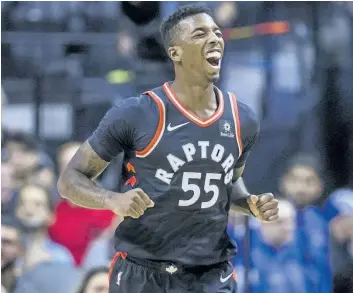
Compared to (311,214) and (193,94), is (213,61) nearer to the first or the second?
(193,94)

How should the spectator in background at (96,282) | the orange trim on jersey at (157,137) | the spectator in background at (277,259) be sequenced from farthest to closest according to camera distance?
the spectator in background at (277,259)
the spectator in background at (96,282)
the orange trim on jersey at (157,137)

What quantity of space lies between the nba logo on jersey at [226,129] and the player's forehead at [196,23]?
0.30 meters

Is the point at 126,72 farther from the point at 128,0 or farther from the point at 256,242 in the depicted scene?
the point at 256,242

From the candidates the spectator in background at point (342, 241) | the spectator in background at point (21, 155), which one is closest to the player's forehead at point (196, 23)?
the spectator in background at point (21, 155)

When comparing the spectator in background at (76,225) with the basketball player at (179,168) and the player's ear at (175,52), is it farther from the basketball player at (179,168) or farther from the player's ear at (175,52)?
the player's ear at (175,52)

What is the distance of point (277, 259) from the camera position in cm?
391

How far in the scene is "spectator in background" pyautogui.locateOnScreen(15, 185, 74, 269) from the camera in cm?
391

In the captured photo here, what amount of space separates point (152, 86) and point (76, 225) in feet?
2.83

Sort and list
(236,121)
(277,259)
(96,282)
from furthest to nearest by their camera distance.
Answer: (277,259)
(96,282)
(236,121)

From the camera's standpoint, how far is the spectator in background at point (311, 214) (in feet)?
12.9

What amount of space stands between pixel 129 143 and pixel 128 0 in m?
2.00

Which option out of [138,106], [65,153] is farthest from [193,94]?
[65,153]

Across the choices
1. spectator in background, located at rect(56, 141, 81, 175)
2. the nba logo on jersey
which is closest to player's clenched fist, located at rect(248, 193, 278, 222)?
the nba logo on jersey

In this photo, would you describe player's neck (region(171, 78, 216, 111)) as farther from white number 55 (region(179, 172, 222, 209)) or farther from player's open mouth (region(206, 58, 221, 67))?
white number 55 (region(179, 172, 222, 209))
